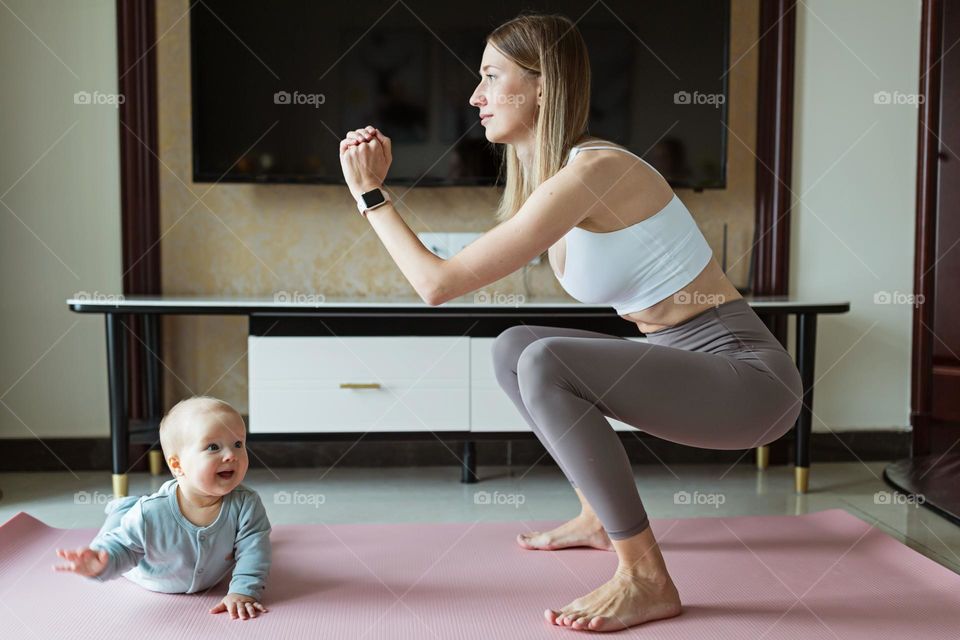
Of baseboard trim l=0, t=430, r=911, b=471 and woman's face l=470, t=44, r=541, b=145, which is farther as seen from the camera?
baseboard trim l=0, t=430, r=911, b=471

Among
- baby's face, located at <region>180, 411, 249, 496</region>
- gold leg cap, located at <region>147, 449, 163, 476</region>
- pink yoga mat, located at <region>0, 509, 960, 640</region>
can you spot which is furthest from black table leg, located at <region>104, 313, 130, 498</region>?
Answer: baby's face, located at <region>180, 411, 249, 496</region>

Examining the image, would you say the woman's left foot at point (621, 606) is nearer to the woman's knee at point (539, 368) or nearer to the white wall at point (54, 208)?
the woman's knee at point (539, 368)

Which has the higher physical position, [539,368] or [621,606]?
[539,368]

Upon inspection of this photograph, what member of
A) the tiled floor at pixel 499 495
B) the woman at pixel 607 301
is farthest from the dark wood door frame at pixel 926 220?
the woman at pixel 607 301

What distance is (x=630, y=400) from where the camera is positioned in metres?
1.59

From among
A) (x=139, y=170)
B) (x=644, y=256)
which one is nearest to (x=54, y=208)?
(x=139, y=170)

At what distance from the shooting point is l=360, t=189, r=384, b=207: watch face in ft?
5.43

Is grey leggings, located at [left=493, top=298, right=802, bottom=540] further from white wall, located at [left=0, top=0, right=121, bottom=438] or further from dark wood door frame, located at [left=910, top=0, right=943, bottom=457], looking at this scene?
white wall, located at [left=0, top=0, right=121, bottom=438]

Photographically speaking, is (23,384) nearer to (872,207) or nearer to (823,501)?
(823,501)

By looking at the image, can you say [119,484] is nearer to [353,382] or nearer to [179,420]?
[353,382]

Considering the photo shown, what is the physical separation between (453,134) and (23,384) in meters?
Answer: 1.58

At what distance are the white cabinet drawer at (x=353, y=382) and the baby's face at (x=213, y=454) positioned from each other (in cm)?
96

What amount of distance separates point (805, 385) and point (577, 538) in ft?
3.49

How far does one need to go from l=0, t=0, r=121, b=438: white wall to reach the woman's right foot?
169cm
